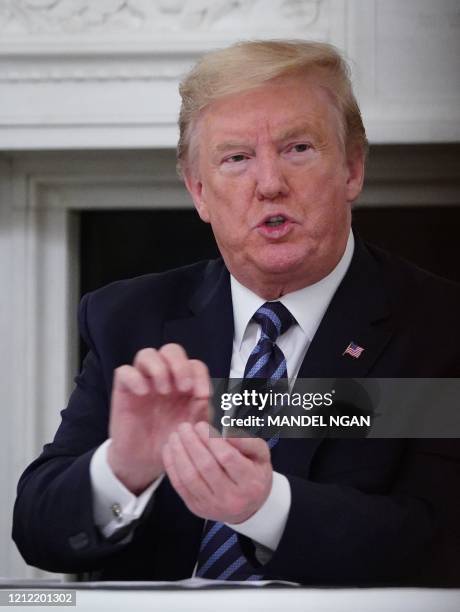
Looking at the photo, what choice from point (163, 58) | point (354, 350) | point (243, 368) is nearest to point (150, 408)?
point (243, 368)

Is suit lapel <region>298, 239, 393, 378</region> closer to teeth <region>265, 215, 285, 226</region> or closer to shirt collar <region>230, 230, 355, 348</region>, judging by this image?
shirt collar <region>230, 230, 355, 348</region>

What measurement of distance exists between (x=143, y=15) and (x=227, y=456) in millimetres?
638

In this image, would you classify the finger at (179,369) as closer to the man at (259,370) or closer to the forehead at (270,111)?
the man at (259,370)

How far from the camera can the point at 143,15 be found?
138cm

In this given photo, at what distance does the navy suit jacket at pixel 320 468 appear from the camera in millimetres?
1175

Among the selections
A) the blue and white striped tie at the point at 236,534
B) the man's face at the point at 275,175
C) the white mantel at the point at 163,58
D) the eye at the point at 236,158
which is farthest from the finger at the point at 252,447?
the white mantel at the point at 163,58

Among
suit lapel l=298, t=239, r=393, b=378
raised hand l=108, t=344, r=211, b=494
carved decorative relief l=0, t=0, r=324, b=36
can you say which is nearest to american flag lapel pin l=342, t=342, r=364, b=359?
suit lapel l=298, t=239, r=393, b=378

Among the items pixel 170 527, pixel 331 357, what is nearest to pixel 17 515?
pixel 170 527

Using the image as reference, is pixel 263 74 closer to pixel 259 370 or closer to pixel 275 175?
pixel 275 175

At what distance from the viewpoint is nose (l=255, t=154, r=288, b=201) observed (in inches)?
47.4

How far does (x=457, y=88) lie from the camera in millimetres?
1365

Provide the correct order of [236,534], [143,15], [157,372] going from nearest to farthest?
[157,372] < [236,534] < [143,15]

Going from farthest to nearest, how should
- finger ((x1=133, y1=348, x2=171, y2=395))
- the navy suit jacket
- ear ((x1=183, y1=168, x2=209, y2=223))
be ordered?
ear ((x1=183, y1=168, x2=209, y2=223)), the navy suit jacket, finger ((x1=133, y1=348, x2=171, y2=395))

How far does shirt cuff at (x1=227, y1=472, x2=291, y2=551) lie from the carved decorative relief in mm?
611
